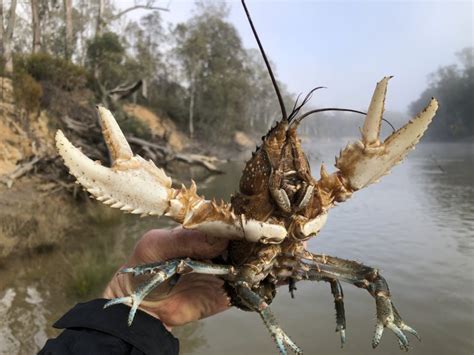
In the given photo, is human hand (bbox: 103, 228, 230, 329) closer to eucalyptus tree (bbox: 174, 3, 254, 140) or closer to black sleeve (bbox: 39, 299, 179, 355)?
black sleeve (bbox: 39, 299, 179, 355)

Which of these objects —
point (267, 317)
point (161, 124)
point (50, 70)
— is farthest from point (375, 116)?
point (161, 124)

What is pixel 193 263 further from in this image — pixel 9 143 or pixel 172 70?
pixel 172 70

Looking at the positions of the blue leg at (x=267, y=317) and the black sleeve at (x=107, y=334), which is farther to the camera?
the blue leg at (x=267, y=317)

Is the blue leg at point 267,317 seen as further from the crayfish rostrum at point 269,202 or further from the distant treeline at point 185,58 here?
the distant treeline at point 185,58

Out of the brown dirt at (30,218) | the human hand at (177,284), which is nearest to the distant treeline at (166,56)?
the brown dirt at (30,218)

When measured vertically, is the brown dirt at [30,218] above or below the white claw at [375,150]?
below

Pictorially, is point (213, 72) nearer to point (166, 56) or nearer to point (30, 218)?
point (166, 56)
